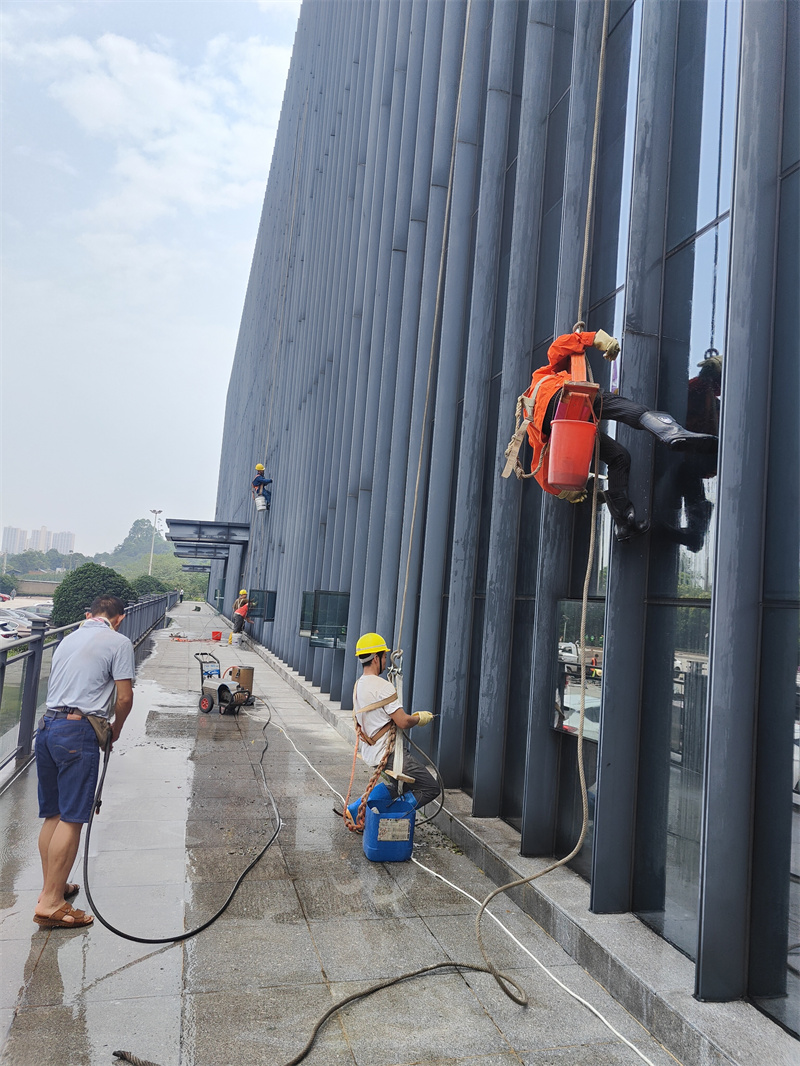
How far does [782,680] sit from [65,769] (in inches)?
180

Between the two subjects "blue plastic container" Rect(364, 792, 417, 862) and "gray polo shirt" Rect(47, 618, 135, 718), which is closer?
"gray polo shirt" Rect(47, 618, 135, 718)

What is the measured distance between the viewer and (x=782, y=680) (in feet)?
13.7

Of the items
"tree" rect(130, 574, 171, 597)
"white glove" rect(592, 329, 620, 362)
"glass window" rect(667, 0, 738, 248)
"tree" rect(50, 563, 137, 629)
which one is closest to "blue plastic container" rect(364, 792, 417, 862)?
"white glove" rect(592, 329, 620, 362)

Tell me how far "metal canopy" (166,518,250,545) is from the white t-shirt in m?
32.1

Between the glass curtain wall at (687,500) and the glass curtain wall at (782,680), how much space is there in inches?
23.4

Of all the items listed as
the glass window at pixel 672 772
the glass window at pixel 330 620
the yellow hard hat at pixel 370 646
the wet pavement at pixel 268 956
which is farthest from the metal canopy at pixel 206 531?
the glass window at pixel 672 772

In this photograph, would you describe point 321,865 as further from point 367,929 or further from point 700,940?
point 700,940

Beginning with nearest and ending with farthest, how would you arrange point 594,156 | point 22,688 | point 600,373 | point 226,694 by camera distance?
1. point 594,156
2. point 600,373
3. point 22,688
4. point 226,694

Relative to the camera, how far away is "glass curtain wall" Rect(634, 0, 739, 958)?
4973mm

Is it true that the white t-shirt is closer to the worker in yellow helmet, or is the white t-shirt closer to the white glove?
the worker in yellow helmet

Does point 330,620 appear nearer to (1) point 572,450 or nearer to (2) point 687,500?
(1) point 572,450

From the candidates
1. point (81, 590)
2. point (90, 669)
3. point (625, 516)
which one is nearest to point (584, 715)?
point (625, 516)

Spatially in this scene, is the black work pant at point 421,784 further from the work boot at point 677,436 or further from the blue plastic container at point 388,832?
the work boot at point 677,436

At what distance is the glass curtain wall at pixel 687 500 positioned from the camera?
4.97 metres
